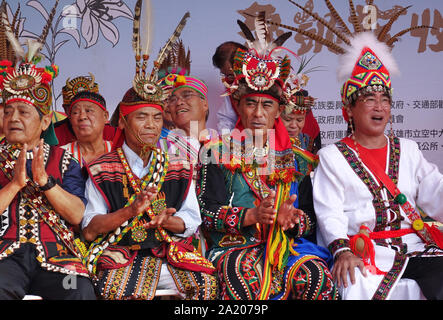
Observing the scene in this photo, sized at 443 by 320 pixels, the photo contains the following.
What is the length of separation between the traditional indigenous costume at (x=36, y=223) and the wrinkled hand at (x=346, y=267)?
5.04 ft

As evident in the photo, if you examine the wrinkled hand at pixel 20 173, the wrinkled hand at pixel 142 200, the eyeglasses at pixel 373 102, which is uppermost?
the eyeglasses at pixel 373 102

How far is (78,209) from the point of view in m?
3.36

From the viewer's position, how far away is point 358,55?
4.05m

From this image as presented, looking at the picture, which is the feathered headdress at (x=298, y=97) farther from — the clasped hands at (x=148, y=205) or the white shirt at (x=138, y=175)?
the clasped hands at (x=148, y=205)

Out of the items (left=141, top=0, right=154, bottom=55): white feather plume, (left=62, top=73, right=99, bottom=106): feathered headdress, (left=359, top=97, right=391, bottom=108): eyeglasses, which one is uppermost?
(left=141, top=0, right=154, bottom=55): white feather plume

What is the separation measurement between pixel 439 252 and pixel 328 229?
2.46ft

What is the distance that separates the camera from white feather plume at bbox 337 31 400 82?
4.05 meters

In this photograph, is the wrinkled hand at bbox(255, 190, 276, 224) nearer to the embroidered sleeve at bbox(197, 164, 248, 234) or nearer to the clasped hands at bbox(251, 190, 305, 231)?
the clasped hands at bbox(251, 190, 305, 231)

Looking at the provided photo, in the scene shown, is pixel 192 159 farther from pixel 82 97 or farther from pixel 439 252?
pixel 439 252

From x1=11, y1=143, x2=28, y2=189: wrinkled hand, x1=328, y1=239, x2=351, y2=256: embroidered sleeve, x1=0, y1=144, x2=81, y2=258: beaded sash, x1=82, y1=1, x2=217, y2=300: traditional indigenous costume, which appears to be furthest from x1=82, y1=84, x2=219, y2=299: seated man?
x1=328, y1=239, x2=351, y2=256: embroidered sleeve

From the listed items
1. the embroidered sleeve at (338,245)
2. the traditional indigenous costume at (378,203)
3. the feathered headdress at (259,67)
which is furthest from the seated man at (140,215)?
the traditional indigenous costume at (378,203)

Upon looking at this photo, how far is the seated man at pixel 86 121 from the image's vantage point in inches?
177

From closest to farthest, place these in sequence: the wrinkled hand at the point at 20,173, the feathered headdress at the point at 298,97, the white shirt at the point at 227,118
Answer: the wrinkled hand at the point at 20,173 → the white shirt at the point at 227,118 → the feathered headdress at the point at 298,97

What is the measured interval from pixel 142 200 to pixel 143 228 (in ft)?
1.20
